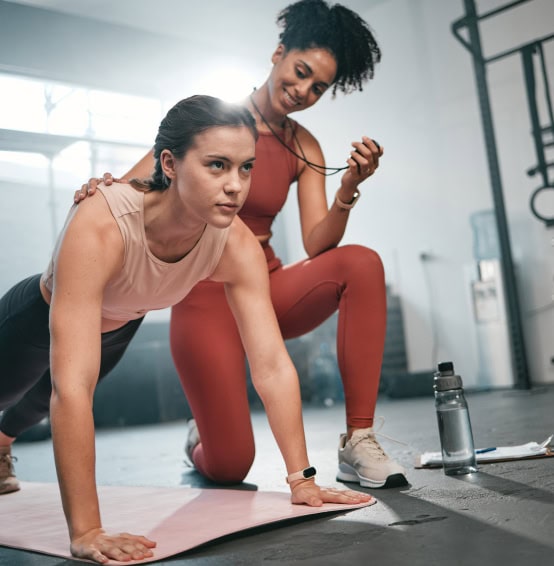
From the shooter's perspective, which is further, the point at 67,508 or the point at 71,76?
the point at 71,76

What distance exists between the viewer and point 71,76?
4121 millimetres

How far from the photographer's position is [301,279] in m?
1.83

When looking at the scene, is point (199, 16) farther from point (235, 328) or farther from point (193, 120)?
point (193, 120)

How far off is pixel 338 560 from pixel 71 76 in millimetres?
3667

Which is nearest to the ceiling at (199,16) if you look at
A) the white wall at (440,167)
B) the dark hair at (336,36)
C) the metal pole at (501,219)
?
the white wall at (440,167)

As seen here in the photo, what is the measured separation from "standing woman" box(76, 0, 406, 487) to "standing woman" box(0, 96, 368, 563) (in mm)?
273

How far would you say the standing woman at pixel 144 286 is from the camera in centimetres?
114

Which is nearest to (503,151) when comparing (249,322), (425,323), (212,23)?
(425,323)

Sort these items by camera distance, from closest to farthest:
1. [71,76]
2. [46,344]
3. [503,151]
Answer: [46,344] < [71,76] < [503,151]

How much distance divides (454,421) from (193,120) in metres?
0.83

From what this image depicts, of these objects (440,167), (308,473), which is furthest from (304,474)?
(440,167)

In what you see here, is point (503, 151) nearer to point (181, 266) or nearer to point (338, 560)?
point (181, 266)

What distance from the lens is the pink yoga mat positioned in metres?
1.23

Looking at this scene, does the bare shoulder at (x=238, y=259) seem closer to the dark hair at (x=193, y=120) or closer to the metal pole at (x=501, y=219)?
the dark hair at (x=193, y=120)
